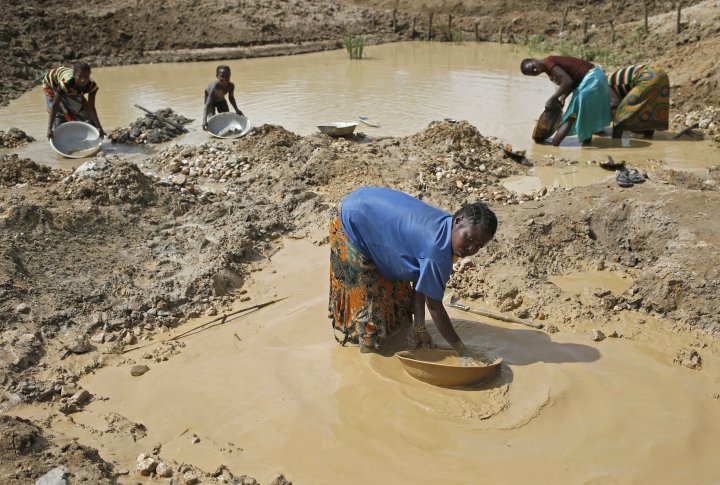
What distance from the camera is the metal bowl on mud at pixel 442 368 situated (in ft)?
10.4

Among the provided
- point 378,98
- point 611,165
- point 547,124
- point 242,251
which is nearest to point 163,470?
point 242,251

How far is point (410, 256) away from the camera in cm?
301

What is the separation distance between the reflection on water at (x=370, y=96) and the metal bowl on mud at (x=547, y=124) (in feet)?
0.51

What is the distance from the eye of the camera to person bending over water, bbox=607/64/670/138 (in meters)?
7.62

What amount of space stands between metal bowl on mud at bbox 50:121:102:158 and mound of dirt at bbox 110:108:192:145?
455 mm

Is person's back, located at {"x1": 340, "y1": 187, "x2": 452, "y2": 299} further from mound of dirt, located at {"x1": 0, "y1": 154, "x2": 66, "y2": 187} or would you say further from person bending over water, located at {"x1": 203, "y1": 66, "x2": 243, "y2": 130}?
person bending over water, located at {"x1": 203, "y1": 66, "x2": 243, "y2": 130}

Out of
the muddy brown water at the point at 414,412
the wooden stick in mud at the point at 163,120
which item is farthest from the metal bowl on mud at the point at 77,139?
the muddy brown water at the point at 414,412

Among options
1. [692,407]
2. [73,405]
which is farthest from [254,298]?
[692,407]

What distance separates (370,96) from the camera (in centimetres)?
1091

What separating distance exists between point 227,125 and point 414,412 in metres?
6.02

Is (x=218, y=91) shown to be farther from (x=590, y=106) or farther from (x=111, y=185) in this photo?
(x=590, y=106)

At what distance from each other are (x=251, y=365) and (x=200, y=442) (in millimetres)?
670

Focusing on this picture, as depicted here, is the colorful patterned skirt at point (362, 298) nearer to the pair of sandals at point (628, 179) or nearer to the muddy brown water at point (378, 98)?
the pair of sandals at point (628, 179)

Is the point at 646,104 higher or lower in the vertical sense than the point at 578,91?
lower
